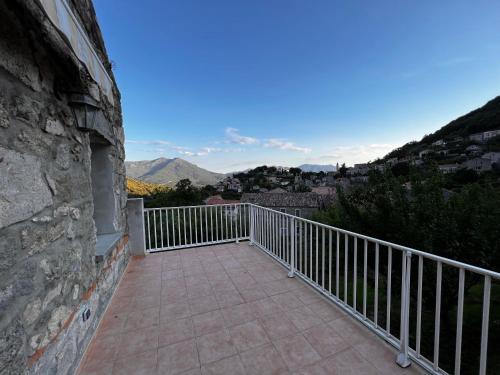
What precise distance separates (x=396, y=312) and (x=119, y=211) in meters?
6.33

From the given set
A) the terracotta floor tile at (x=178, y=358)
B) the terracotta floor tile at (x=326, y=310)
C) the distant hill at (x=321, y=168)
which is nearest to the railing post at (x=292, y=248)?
the terracotta floor tile at (x=326, y=310)

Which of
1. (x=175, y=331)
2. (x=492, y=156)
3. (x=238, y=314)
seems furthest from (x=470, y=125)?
(x=175, y=331)

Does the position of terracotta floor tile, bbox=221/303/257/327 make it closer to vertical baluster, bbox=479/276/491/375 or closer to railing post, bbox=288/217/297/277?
railing post, bbox=288/217/297/277

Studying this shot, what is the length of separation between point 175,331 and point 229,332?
55 cm

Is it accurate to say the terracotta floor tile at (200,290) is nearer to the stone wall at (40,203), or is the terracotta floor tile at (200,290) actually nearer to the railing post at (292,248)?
the stone wall at (40,203)

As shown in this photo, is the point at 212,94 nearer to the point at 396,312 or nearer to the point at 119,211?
the point at 119,211

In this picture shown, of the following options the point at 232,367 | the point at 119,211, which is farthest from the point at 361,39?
the point at 232,367

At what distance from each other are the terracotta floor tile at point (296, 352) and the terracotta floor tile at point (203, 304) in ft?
2.98

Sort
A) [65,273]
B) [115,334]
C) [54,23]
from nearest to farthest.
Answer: [54,23] → [65,273] → [115,334]

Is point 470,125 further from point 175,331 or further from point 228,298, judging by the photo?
point 175,331

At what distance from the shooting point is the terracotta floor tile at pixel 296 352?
5.72 ft

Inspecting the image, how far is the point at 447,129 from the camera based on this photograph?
78.3 ft

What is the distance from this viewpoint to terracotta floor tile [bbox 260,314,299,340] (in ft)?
6.77

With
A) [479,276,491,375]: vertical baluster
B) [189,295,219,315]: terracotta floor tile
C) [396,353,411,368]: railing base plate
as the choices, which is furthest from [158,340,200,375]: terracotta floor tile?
[479,276,491,375]: vertical baluster
